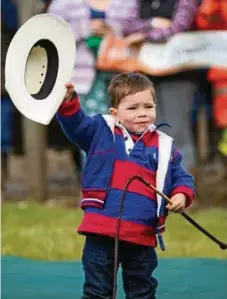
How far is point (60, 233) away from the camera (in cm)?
641

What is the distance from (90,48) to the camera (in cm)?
739

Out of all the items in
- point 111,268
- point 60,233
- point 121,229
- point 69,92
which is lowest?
point 60,233

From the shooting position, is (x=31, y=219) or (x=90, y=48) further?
(x=90, y=48)

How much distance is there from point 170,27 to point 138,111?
3.46m

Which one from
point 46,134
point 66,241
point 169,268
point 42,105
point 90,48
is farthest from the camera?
point 46,134

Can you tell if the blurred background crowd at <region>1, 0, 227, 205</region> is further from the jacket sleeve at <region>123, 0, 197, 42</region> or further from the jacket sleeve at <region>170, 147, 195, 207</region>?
the jacket sleeve at <region>170, 147, 195, 207</region>

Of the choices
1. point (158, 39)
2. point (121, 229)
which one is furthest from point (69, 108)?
point (158, 39)

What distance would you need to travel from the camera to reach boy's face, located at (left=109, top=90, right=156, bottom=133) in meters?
3.88

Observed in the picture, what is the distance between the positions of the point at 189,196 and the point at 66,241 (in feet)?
7.95

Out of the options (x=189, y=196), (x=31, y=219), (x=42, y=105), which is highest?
(x=42, y=105)

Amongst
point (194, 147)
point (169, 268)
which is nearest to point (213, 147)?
point (194, 147)

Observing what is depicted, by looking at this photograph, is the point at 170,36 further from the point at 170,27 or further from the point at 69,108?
the point at 69,108

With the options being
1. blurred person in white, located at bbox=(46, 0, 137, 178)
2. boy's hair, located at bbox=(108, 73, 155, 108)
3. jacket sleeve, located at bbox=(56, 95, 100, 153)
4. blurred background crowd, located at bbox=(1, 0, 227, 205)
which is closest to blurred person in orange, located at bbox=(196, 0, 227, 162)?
blurred background crowd, located at bbox=(1, 0, 227, 205)

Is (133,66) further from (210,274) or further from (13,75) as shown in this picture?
(13,75)
